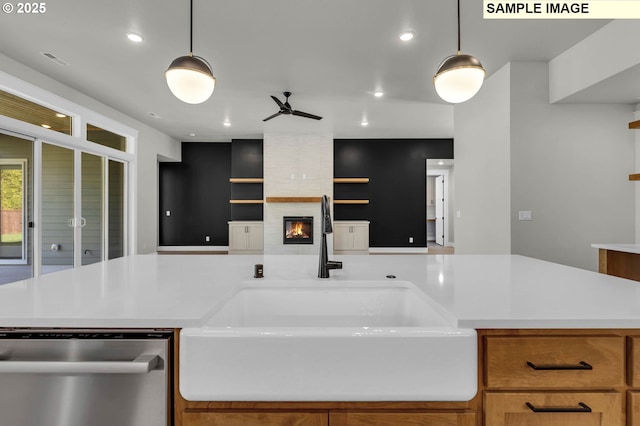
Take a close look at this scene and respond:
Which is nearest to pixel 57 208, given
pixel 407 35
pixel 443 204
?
pixel 407 35

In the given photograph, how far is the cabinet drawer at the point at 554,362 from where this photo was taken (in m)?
0.73

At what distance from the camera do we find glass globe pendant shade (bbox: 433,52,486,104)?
1.69m

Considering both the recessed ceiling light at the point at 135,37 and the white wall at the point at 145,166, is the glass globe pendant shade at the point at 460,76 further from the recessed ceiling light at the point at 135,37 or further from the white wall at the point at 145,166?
the white wall at the point at 145,166

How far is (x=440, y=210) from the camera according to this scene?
32.1 ft

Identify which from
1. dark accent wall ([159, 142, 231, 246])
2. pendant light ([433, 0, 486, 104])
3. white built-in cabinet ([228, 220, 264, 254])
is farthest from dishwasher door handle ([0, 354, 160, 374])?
dark accent wall ([159, 142, 231, 246])

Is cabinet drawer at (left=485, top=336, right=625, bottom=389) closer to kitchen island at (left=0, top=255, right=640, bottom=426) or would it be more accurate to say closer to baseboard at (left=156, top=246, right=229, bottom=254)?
kitchen island at (left=0, top=255, right=640, bottom=426)

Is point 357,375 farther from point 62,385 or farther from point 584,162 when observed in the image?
point 584,162

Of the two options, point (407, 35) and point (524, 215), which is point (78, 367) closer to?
point (407, 35)

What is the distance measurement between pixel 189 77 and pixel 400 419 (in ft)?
6.03

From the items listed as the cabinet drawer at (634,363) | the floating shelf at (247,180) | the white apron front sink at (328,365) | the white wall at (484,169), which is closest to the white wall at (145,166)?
the floating shelf at (247,180)

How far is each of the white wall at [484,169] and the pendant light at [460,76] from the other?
214cm

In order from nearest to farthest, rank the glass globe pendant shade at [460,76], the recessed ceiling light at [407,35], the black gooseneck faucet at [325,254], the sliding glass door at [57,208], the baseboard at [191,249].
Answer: the black gooseneck faucet at [325,254], the glass globe pendant shade at [460,76], the recessed ceiling light at [407,35], the sliding glass door at [57,208], the baseboard at [191,249]

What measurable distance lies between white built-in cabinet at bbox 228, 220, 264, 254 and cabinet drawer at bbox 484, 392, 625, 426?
6.83 m

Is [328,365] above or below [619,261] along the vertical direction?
above
